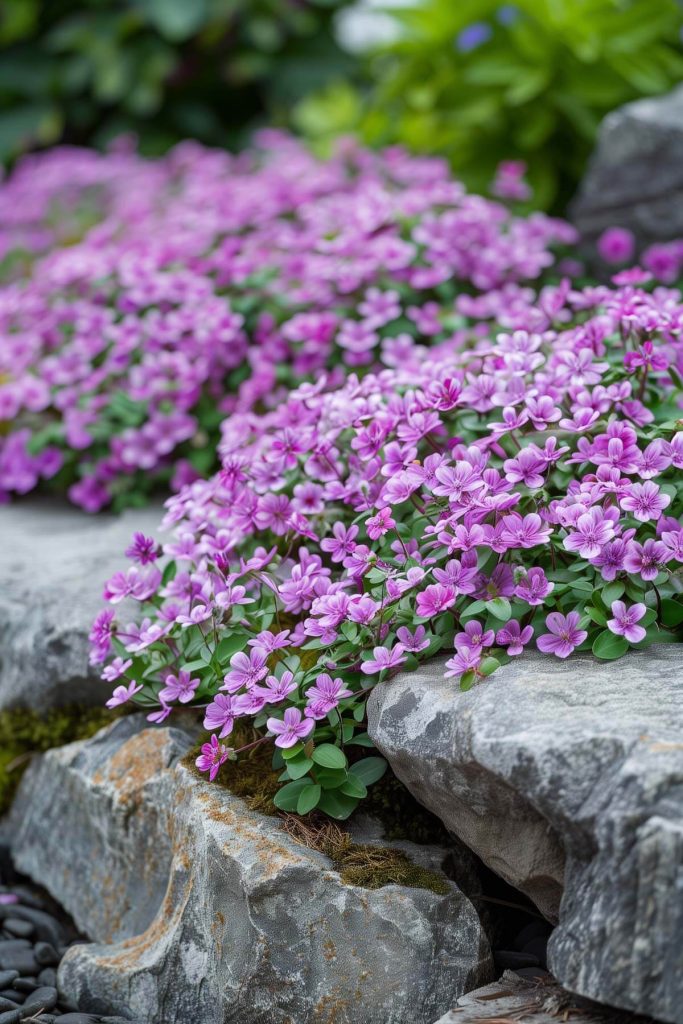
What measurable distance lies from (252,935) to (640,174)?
10.8 feet

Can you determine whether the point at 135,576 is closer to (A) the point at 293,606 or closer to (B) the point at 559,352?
(A) the point at 293,606

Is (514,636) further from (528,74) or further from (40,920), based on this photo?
(528,74)

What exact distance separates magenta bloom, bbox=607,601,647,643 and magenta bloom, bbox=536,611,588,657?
0.06 m

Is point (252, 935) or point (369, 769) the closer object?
point (252, 935)

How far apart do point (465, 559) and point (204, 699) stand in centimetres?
74

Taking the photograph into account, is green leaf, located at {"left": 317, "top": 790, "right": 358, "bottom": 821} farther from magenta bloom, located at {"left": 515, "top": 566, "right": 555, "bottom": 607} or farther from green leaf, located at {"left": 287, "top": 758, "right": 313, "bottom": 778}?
magenta bloom, located at {"left": 515, "top": 566, "right": 555, "bottom": 607}

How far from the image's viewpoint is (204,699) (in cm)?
236

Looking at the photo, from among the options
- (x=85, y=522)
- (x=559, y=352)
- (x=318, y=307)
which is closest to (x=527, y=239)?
(x=318, y=307)

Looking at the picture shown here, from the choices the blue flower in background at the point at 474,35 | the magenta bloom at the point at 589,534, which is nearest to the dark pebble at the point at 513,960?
the magenta bloom at the point at 589,534

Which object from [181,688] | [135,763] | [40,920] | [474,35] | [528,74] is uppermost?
[474,35]

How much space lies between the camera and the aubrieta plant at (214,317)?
3434mm

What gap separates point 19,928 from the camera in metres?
2.45

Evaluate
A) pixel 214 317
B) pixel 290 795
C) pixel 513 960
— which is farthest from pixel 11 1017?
pixel 214 317

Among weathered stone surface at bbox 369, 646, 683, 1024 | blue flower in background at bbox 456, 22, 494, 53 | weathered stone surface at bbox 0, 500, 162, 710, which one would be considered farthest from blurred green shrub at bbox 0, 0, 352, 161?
weathered stone surface at bbox 369, 646, 683, 1024
